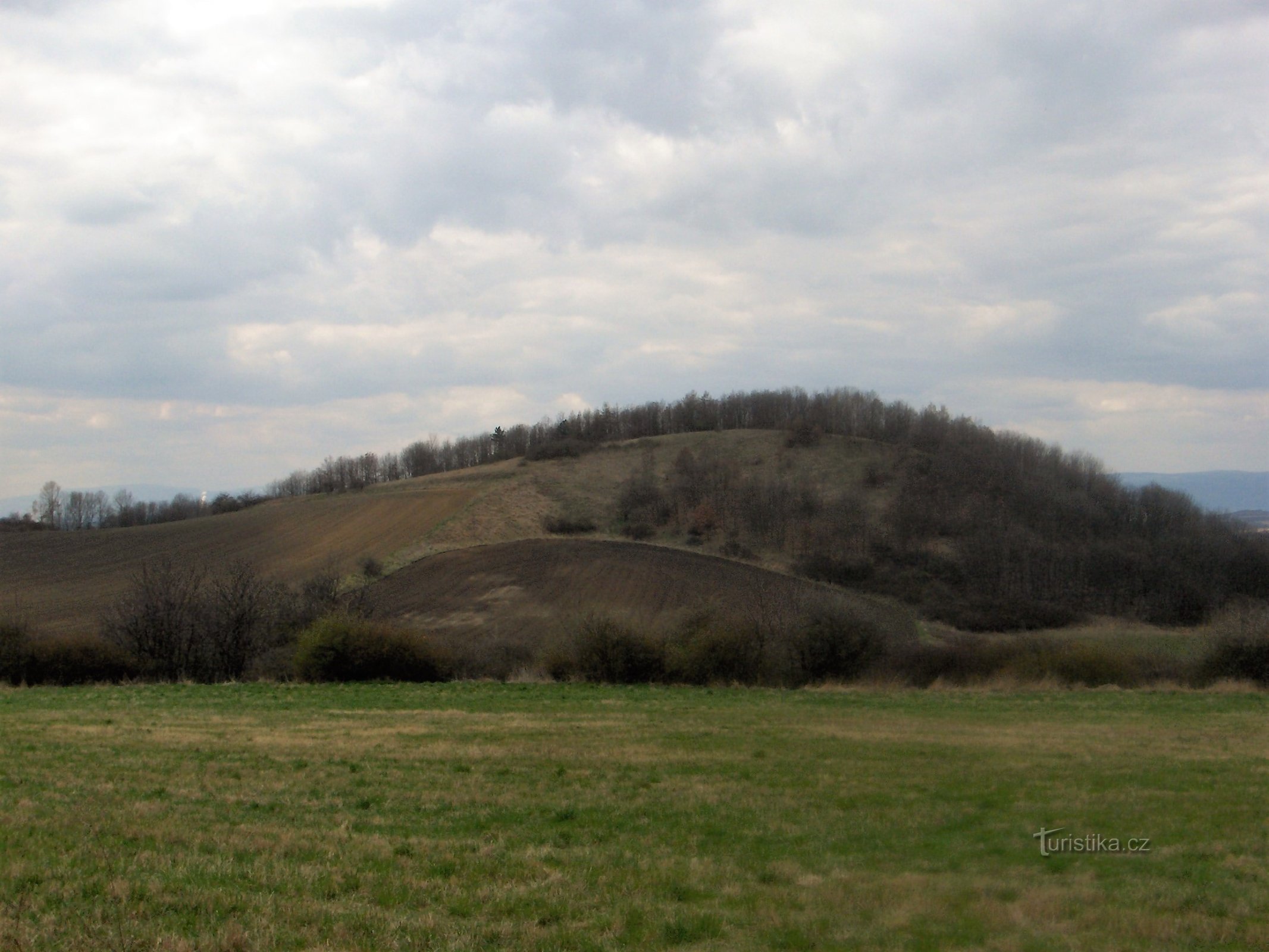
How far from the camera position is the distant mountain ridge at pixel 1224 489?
106062mm

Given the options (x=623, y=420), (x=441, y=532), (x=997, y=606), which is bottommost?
(x=997, y=606)

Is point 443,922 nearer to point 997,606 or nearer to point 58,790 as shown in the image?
point 58,790

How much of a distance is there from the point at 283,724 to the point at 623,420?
13246 cm

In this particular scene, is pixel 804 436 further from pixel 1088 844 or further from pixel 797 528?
pixel 1088 844

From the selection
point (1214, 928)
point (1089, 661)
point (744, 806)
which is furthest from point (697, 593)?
point (1214, 928)

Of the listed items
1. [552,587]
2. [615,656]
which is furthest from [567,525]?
[615,656]

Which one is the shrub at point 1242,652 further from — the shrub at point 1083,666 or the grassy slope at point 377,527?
the grassy slope at point 377,527

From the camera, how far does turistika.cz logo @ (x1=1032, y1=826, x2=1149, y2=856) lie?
9.09m

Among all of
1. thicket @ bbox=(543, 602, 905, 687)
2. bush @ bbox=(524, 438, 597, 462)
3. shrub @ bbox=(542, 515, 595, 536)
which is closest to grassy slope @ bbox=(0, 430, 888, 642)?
shrub @ bbox=(542, 515, 595, 536)

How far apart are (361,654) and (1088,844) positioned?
32.7m

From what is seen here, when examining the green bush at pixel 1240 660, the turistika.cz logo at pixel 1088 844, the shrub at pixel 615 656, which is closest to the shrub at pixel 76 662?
the shrub at pixel 615 656

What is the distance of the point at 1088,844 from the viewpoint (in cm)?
930

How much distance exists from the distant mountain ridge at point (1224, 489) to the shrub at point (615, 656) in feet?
286

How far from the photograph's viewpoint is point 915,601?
8412 cm
